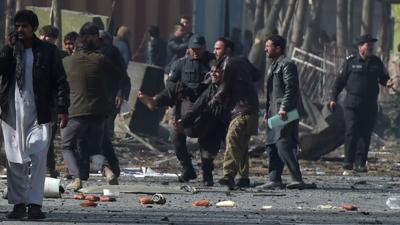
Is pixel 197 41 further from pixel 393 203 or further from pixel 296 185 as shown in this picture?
pixel 393 203

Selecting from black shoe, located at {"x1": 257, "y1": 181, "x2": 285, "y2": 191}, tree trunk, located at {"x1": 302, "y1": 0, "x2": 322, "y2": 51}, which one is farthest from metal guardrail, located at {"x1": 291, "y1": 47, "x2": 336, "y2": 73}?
black shoe, located at {"x1": 257, "y1": 181, "x2": 285, "y2": 191}

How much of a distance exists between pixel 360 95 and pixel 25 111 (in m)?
8.39

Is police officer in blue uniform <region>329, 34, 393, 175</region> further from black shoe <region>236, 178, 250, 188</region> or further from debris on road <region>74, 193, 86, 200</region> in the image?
debris on road <region>74, 193, 86, 200</region>

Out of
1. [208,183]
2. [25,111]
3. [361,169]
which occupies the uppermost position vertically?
[25,111]

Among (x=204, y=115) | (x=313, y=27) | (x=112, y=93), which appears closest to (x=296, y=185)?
(x=204, y=115)

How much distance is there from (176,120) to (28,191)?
189 inches

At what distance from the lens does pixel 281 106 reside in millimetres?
17141

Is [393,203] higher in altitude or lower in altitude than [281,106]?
lower

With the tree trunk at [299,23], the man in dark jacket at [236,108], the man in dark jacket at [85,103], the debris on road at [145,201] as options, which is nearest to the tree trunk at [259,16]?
the tree trunk at [299,23]

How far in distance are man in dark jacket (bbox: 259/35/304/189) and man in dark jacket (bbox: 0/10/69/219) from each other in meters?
4.29

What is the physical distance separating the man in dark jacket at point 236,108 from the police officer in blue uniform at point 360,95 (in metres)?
3.82

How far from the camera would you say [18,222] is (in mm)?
12992

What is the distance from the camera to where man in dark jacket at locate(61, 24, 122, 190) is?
16844mm

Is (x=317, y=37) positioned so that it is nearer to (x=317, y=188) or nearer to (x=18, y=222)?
(x=317, y=188)
